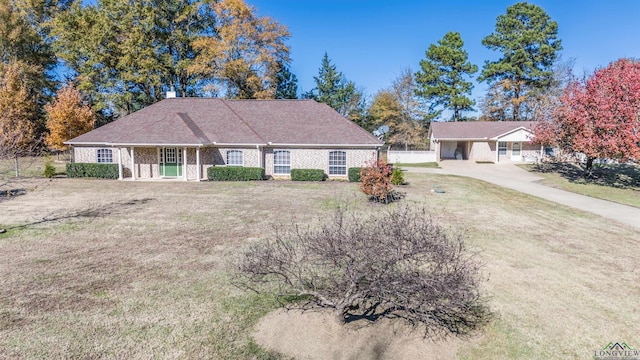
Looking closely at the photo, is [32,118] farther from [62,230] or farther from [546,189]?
[546,189]

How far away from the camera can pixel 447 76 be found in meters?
46.5

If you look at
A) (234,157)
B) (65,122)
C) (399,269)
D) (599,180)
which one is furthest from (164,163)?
→ (599,180)

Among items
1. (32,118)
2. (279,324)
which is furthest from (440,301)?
(32,118)

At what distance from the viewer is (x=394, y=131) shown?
46688mm

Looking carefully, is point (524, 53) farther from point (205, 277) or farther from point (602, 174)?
point (205, 277)

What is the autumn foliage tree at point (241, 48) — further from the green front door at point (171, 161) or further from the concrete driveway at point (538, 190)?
the concrete driveway at point (538, 190)

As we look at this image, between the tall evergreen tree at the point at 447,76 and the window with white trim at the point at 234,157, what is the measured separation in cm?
3270

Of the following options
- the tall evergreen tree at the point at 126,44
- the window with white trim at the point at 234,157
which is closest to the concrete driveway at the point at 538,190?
the window with white trim at the point at 234,157

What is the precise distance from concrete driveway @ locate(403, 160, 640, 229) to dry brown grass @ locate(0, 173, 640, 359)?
4.50ft

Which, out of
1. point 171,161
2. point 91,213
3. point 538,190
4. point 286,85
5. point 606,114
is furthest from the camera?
point 286,85

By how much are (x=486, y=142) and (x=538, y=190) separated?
16531mm

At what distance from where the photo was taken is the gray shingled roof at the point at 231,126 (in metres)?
21.3

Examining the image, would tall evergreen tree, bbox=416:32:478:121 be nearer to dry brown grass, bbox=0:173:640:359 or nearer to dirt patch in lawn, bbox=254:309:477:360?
dry brown grass, bbox=0:173:640:359

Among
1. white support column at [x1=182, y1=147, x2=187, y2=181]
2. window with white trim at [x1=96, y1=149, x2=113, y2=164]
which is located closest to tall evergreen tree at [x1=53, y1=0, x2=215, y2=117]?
window with white trim at [x1=96, y1=149, x2=113, y2=164]
